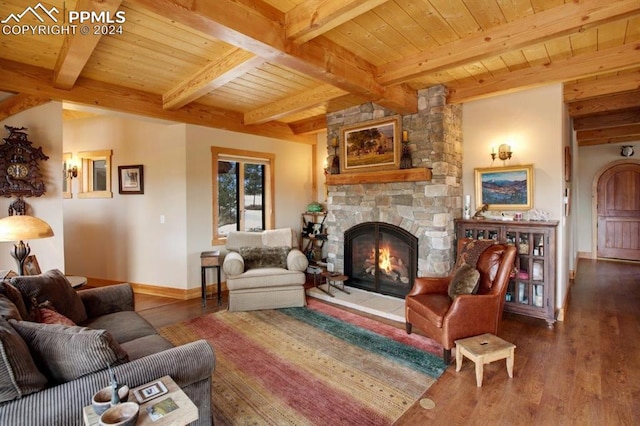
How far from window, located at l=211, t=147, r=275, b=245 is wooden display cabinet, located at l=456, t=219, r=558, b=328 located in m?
3.53

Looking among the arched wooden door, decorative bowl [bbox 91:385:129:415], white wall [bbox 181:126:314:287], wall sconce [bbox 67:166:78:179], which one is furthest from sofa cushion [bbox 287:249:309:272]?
the arched wooden door

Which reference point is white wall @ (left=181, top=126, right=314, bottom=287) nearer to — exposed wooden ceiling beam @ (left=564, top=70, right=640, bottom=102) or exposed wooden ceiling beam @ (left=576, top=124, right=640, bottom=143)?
exposed wooden ceiling beam @ (left=564, top=70, right=640, bottom=102)

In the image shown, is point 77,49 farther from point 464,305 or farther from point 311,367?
point 464,305

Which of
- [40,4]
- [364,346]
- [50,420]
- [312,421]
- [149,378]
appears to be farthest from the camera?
[364,346]

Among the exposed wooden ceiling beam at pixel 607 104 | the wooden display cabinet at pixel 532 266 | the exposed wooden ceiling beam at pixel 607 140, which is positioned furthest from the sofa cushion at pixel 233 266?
the exposed wooden ceiling beam at pixel 607 140

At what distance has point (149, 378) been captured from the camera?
1.51 m

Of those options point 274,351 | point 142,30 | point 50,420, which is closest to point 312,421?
point 274,351

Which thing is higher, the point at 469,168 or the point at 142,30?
the point at 142,30

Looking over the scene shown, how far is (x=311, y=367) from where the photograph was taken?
2678mm

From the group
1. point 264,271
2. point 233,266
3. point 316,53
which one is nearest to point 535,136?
point 316,53

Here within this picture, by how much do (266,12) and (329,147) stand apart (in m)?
2.89

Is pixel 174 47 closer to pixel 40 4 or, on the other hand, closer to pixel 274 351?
pixel 40 4

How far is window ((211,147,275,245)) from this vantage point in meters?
5.02

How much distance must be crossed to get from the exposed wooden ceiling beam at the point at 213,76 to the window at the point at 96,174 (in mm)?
1875
